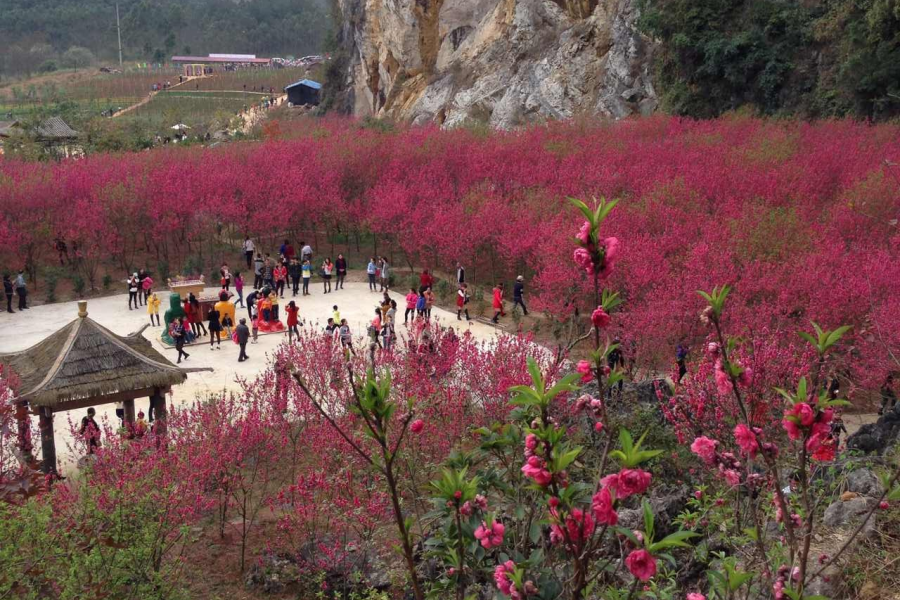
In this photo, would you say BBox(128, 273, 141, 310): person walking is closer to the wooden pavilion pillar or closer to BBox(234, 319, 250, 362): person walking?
BBox(234, 319, 250, 362): person walking

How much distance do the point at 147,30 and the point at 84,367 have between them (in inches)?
4904

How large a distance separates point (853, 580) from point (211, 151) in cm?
3247

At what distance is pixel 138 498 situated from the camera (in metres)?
8.95

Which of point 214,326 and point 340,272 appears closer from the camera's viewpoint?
point 214,326

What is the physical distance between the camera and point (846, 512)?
8008 millimetres

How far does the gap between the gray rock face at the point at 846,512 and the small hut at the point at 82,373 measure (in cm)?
923

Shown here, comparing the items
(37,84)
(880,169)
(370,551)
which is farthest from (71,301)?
(37,84)

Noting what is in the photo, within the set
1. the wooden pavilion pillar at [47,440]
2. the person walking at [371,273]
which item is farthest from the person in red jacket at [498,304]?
the wooden pavilion pillar at [47,440]

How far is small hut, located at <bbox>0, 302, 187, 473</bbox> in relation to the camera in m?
12.5

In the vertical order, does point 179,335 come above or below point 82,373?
below

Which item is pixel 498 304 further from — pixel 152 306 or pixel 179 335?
pixel 152 306

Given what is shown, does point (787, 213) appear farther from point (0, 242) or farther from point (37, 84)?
point (37, 84)

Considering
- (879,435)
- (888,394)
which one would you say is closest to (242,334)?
(879,435)

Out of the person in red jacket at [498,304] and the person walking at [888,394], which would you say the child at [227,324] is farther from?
the person walking at [888,394]
